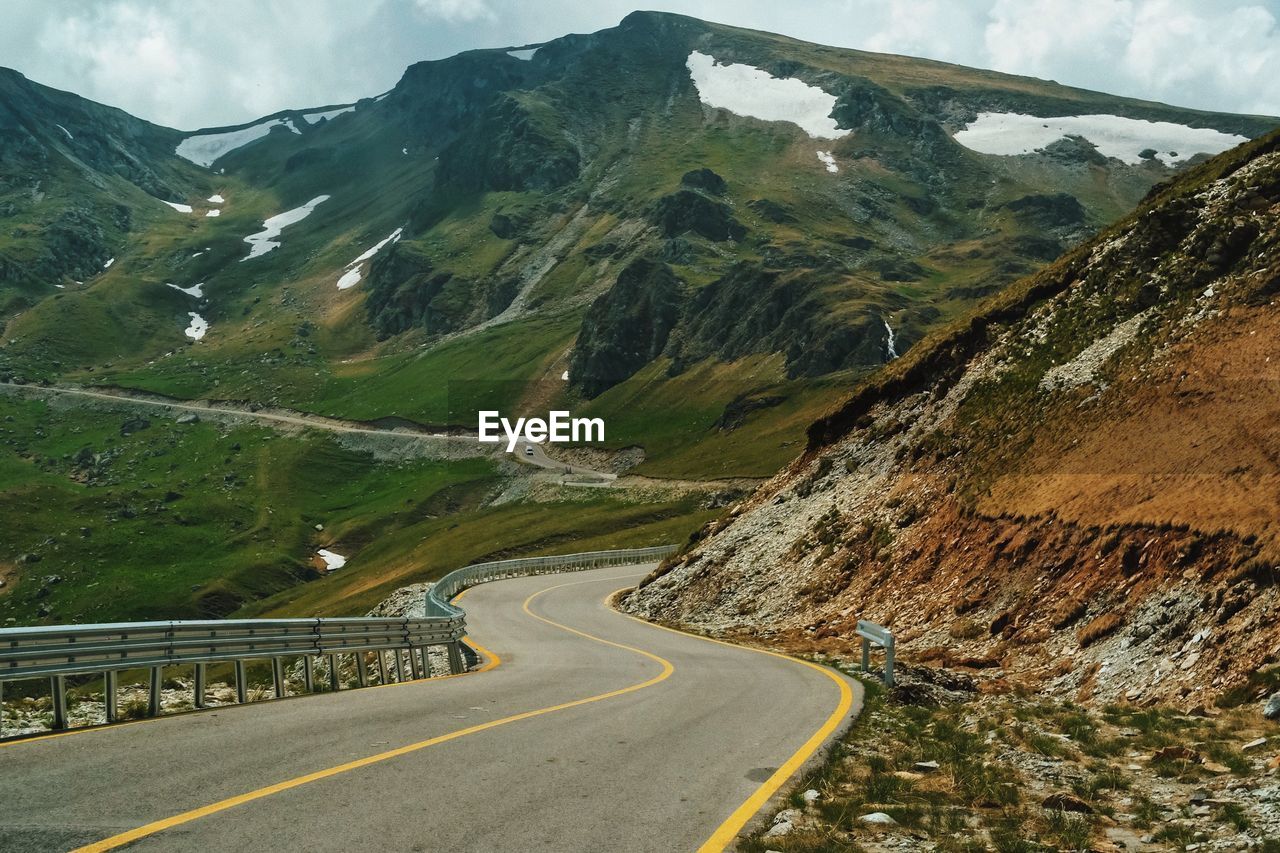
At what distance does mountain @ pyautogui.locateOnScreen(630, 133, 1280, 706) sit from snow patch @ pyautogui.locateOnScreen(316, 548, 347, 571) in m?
90.0

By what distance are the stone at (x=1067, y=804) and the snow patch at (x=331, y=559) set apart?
399ft

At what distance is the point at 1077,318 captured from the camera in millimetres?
32844

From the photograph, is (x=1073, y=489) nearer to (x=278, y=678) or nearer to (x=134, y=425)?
(x=278, y=678)

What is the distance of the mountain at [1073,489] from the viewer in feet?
57.8

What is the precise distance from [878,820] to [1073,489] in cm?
1820

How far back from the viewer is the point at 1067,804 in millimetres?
8547

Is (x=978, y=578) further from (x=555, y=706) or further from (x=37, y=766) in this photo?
(x=37, y=766)

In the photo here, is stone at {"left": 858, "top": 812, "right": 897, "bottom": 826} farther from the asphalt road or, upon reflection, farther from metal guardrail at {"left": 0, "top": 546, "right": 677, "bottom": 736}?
metal guardrail at {"left": 0, "top": 546, "right": 677, "bottom": 736}

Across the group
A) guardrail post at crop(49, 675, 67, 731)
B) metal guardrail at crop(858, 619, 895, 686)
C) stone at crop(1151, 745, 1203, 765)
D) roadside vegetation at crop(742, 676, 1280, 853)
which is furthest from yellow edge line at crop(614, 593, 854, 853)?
guardrail post at crop(49, 675, 67, 731)

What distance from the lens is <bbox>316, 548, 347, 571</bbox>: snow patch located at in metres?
125

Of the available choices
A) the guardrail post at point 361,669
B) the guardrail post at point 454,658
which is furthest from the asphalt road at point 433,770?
the guardrail post at point 454,658

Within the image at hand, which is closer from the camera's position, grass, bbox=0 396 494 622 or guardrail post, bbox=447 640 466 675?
guardrail post, bbox=447 640 466 675

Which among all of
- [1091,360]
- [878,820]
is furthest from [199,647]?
[1091,360]

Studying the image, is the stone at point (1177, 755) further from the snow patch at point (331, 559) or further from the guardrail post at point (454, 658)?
the snow patch at point (331, 559)
